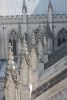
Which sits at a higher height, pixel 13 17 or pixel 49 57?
pixel 13 17

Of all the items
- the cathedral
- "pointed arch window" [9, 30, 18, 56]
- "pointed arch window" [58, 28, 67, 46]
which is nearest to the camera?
the cathedral

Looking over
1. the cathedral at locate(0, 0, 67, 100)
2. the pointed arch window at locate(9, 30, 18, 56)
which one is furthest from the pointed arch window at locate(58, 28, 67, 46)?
the pointed arch window at locate(9, 30, 18, 56)

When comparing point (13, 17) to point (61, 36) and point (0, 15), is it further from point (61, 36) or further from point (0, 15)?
Result: point (61, 36)

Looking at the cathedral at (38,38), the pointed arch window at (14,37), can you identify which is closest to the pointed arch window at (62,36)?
the cathedral at (38,38)

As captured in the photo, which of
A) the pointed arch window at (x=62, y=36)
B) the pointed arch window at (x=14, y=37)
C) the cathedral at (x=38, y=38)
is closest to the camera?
the cathedral at (x=38, y=38)

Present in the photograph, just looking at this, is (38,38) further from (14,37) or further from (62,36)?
(14,37)

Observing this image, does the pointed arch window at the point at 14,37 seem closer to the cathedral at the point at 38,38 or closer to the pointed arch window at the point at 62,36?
the cathedral at the point at 38,38

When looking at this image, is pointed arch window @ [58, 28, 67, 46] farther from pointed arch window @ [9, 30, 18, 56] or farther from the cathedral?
pointed arch window @ [9, 30, 18, 56]

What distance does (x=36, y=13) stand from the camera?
29.0 meters

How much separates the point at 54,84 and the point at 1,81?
14378 mm

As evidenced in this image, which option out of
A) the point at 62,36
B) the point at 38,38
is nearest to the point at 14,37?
the point at 62,36

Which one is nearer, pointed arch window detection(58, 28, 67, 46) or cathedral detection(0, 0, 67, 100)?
cathedral detection(0, 0, 67, 100)

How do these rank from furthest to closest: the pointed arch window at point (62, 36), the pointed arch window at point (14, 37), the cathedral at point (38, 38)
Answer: the pointed arch window at point (14, 37) → the pointed arch window at point (62, 36) → the cathedral at point (38, 38)

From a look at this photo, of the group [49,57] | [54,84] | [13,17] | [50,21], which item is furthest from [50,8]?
[54,84]
